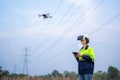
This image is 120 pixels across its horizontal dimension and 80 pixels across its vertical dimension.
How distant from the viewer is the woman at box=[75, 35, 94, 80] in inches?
258

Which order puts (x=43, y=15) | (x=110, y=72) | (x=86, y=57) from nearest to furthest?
(x=86, y=57)
(x=43, y=15)
(x=110, y=72)

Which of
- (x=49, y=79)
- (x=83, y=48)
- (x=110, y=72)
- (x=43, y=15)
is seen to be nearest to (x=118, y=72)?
(x=110, y=72)

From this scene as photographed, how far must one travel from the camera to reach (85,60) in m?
6.62

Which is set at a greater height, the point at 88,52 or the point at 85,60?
the point at 88,52

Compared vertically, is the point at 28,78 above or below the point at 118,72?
below

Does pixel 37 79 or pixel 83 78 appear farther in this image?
pixel 37 79

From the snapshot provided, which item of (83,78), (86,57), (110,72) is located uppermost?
(110,72)

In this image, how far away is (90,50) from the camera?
664cm

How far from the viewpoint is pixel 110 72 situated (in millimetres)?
62062

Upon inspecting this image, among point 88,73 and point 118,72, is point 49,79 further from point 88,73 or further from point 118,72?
point 118,72

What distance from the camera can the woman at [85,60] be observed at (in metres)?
6.56

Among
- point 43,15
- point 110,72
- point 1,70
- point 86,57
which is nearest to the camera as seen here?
point 86,57

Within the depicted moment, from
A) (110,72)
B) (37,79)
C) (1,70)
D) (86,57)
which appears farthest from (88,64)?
(110,72)

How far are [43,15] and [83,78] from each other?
84.1 feet
